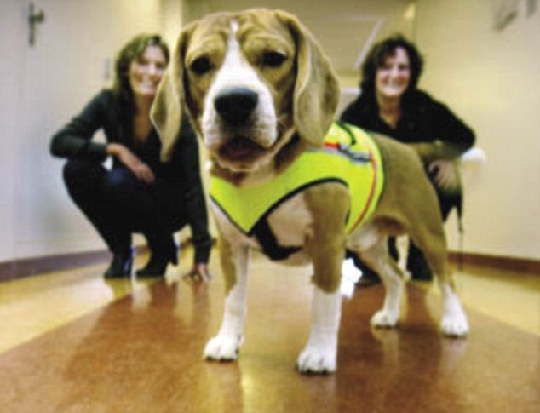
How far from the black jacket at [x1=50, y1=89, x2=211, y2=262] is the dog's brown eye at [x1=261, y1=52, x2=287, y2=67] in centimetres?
170

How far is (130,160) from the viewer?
295 cm

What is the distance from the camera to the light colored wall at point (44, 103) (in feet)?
9.32

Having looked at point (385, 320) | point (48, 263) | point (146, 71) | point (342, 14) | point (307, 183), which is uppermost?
point (342, 14)

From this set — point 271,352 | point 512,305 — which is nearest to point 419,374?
point 271,352

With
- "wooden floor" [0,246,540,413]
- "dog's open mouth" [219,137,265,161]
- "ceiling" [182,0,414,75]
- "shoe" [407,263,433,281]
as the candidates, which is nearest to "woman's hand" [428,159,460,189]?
"shoe" [407,263,433,281]

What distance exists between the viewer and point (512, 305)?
2449mm

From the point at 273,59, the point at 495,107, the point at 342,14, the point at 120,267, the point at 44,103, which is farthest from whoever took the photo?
the point at 342,14

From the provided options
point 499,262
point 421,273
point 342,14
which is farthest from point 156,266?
point 342,14

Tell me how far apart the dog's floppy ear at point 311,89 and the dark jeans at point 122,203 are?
181cm

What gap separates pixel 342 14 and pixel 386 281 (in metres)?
5.44

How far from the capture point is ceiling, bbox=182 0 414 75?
20.9 ft

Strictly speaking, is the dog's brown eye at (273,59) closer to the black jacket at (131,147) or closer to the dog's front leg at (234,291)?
the dog's front leg at (234,291)

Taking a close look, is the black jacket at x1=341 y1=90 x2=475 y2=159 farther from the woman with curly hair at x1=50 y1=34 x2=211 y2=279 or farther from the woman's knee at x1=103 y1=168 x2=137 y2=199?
the woman's knee at x1=103 y1=168 x2=137 y2=199

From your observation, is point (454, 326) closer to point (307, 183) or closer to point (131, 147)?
point (307, 183)
